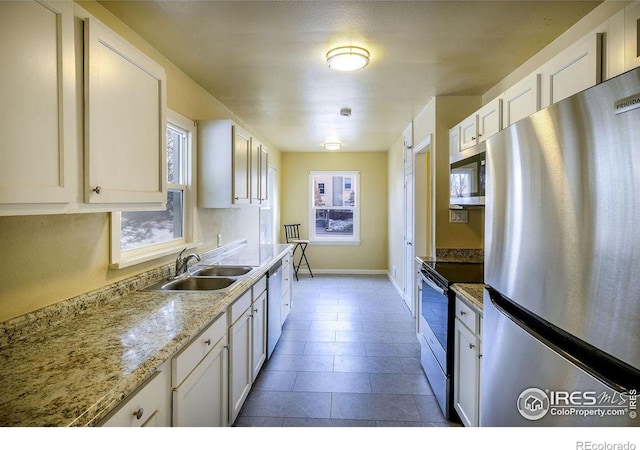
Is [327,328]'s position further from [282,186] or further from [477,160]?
[282,186]

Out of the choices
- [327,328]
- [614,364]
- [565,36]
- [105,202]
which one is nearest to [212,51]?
[105,202]

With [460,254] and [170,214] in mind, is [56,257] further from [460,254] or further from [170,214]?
[460,254]

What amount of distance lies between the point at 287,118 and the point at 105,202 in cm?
320

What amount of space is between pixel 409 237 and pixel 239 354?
2942 mm

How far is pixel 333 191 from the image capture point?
7121 millimetres

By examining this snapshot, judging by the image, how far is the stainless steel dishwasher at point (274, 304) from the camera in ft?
9.85

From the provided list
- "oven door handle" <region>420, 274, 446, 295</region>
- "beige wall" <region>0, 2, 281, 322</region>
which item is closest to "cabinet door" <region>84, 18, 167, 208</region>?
"beige wall" <region>0, 2, 281, 322</region>

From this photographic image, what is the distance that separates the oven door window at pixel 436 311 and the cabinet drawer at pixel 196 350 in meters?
1.41

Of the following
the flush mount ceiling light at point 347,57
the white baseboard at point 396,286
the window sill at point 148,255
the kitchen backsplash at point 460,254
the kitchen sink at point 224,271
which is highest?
the flush mount ceiling light at point 347,57

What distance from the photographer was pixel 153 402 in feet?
3.91

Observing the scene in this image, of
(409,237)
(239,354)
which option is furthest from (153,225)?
(409,237)

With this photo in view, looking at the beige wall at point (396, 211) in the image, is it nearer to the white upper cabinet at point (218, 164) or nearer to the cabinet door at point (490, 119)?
the cabinet door at point (490, 119)

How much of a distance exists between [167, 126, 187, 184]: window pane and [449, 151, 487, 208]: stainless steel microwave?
2244 millimetres

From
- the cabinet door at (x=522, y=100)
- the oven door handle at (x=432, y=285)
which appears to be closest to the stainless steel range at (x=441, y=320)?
the oven door handle at (x=432, y=285)
